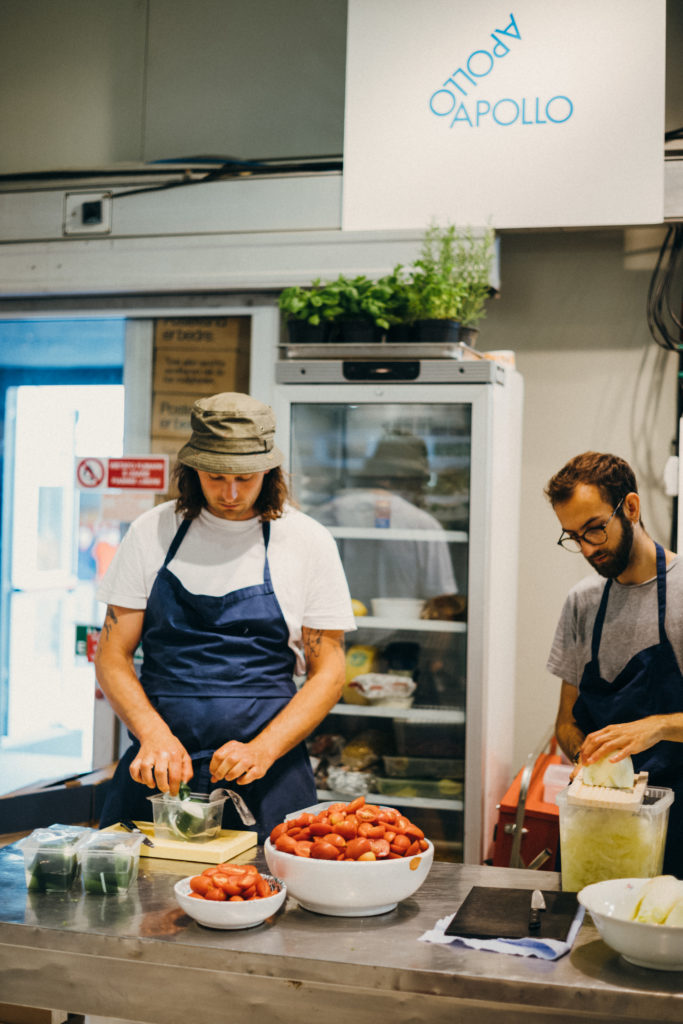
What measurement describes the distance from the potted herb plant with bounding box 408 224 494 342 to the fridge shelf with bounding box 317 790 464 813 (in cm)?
168

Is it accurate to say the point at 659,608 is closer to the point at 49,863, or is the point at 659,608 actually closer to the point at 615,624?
the point at 615,624

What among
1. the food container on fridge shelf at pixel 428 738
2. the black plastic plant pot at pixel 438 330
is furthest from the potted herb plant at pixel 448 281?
the food container on fridge shelf at pixel 428 738

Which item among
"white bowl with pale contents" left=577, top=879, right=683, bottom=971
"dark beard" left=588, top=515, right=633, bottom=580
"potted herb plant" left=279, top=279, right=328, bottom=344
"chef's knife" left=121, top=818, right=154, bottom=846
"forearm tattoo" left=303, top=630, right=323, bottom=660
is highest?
"potted herb plant" left=279, top=279, right=328, bottom=344

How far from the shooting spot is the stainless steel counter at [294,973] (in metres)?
1.66

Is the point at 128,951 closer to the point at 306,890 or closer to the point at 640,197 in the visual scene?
the point at 306,890

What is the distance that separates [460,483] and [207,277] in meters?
1.33

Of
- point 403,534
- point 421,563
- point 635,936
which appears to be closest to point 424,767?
point 421,563

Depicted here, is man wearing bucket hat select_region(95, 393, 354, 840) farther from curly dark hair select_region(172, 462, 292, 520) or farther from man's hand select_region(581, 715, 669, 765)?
man's hand select_region(581, 715, 669, 765)

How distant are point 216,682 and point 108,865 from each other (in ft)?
2.29

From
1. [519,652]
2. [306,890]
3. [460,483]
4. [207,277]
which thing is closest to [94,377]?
[207,277]

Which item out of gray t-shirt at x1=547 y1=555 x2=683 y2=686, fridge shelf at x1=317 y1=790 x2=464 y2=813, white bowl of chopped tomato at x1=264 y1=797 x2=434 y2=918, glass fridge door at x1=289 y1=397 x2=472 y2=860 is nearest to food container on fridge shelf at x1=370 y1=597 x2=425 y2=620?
glass fridge door at x1=289 y1=397 x2=472 y2=860

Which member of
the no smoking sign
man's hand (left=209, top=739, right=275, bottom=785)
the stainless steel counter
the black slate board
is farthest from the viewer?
the no smoking sign

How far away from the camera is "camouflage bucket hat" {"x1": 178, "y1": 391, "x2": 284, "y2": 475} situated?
8.71ft

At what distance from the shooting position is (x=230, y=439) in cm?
266
